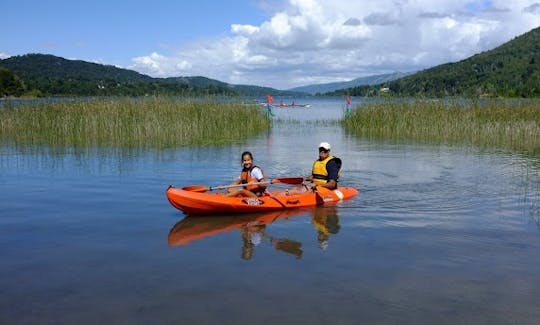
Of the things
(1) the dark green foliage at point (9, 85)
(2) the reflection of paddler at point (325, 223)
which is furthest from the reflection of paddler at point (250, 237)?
(1) the dark green foliage at point (9, 85)

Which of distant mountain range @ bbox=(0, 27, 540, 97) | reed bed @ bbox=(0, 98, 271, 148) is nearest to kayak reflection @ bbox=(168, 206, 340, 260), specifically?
reed bed @ bbox=(0, 98, 271, 148)

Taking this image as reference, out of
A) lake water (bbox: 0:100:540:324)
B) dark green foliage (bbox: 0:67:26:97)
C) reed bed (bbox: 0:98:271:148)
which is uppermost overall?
dark green foliage (bbox: 0:67:26:97)

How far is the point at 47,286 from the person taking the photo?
17.7 ft

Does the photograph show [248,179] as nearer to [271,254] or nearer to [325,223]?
[325,223]

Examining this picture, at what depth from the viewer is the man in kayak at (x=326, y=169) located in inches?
385

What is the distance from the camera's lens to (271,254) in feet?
21.6

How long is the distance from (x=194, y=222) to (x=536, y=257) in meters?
4.68

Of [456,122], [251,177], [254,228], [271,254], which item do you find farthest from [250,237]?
[456,122]

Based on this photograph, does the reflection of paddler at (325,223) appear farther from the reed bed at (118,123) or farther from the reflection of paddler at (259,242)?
the reed bed at (118,123)

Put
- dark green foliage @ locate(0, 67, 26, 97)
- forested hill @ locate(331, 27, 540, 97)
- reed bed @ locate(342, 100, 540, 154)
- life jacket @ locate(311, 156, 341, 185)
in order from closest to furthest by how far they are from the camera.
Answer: life jacket @ locate(311, 156, 341, 185) < reed bed @ locate(342, 100, 540, 154) < dark green foliage @ locate(0, 67, 26, 97) < forested hill @ locate(331, 27, 540, 97)

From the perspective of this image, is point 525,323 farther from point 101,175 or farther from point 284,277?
point 101,175

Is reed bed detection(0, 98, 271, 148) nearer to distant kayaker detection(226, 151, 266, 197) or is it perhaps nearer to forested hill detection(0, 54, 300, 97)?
distant kayaker detection(226, 151, 266, 197)

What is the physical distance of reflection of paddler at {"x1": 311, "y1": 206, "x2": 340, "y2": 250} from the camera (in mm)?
7359

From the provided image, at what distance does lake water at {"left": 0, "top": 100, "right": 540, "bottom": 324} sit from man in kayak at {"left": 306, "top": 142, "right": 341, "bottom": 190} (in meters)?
0.55
